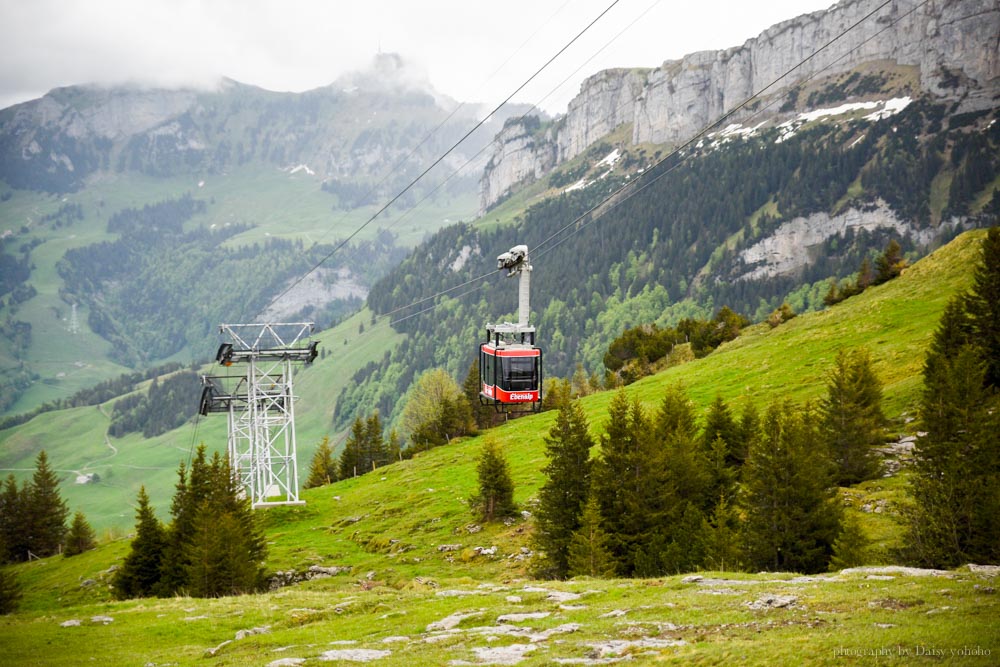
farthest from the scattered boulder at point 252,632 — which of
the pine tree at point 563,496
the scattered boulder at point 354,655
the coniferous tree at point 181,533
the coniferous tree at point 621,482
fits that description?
the coniferous tree at point 621,482

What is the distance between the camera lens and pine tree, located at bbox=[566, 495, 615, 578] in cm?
3972

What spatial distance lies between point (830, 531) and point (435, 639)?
810 inches

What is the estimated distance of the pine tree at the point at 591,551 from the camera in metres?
39.7

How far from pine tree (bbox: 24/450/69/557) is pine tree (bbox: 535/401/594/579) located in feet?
240

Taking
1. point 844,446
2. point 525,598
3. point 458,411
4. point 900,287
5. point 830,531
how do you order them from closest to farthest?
point 525,598
point 830,531
point 844,446
point 900,287
point 458,411

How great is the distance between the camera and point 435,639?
25266 mm

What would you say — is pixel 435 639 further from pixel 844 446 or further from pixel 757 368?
pixel 757 368

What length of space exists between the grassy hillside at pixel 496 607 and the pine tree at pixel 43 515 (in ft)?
61.3

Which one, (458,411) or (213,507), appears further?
(458,411)

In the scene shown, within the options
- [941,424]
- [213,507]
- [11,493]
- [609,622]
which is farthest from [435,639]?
[11,493]

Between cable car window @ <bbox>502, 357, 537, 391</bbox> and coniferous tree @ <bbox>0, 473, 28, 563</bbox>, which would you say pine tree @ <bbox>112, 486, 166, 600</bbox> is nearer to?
cable car window @ <bbox>502, 357, 537, 391</bbox>

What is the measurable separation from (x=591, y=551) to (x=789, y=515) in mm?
10034

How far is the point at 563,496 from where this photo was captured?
46281 millimetres

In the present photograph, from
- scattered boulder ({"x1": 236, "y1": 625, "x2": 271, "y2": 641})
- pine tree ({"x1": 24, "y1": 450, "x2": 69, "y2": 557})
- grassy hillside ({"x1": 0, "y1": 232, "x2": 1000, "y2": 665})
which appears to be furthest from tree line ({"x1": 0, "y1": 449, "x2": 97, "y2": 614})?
scattered boulder ({"x1": 236, "y1": 625, "x2": 271, "y2": 641})
